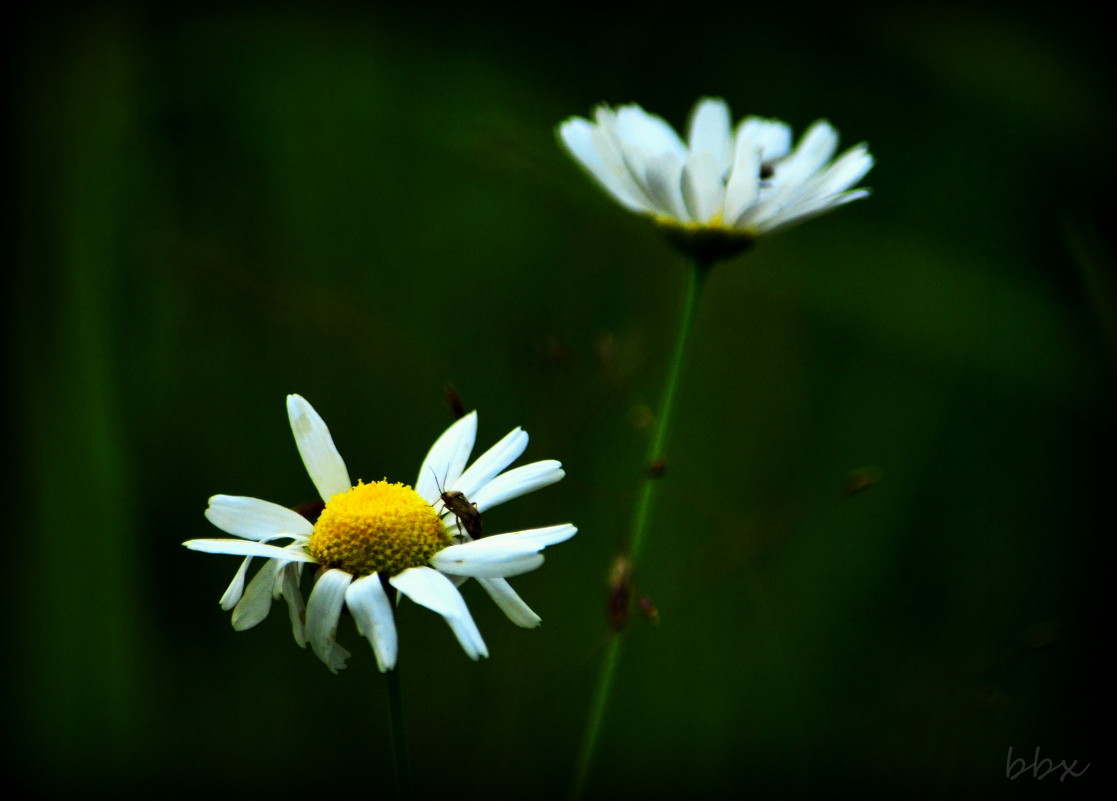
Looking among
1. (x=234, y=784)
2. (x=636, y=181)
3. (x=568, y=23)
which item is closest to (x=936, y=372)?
(x=636, y=181)

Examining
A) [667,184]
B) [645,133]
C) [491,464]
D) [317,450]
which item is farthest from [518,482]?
[645,133]

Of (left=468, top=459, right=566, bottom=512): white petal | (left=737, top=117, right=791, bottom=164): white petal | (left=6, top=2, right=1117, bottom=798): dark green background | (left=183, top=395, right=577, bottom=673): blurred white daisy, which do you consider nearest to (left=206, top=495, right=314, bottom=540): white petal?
(left=183, top=395, right=577, bottom=673): blurred white daisy

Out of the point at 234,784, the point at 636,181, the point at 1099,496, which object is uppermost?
the point at 636,181

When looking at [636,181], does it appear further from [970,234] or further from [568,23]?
[568,23]

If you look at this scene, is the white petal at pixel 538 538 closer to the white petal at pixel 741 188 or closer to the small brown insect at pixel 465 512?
the small brown insect at pixel 465 512

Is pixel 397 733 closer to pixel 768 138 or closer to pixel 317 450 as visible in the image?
pixel 317 450

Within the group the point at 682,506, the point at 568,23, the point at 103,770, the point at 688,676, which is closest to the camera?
the point at 103,770

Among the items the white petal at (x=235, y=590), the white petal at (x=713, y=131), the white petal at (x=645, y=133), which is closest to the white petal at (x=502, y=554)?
the white petal at (x=235, y=590)
